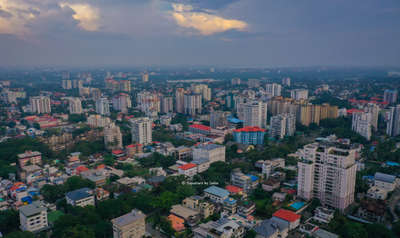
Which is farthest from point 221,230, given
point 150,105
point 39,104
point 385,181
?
point 39,104

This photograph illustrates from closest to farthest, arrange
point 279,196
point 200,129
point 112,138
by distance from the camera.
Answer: point 279,196
point 112,138
point 200,129

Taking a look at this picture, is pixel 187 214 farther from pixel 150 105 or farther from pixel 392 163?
pixel 150 105

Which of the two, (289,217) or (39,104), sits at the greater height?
(39,104)

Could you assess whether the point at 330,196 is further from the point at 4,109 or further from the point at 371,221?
the point at 4,109

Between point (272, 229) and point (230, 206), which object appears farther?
point (230, 206)

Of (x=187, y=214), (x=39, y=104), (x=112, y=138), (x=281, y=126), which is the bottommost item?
(x=187, y=214)

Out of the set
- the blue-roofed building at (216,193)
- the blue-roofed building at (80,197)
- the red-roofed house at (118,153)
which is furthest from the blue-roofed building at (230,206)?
the red-roofed house at (118,153)
